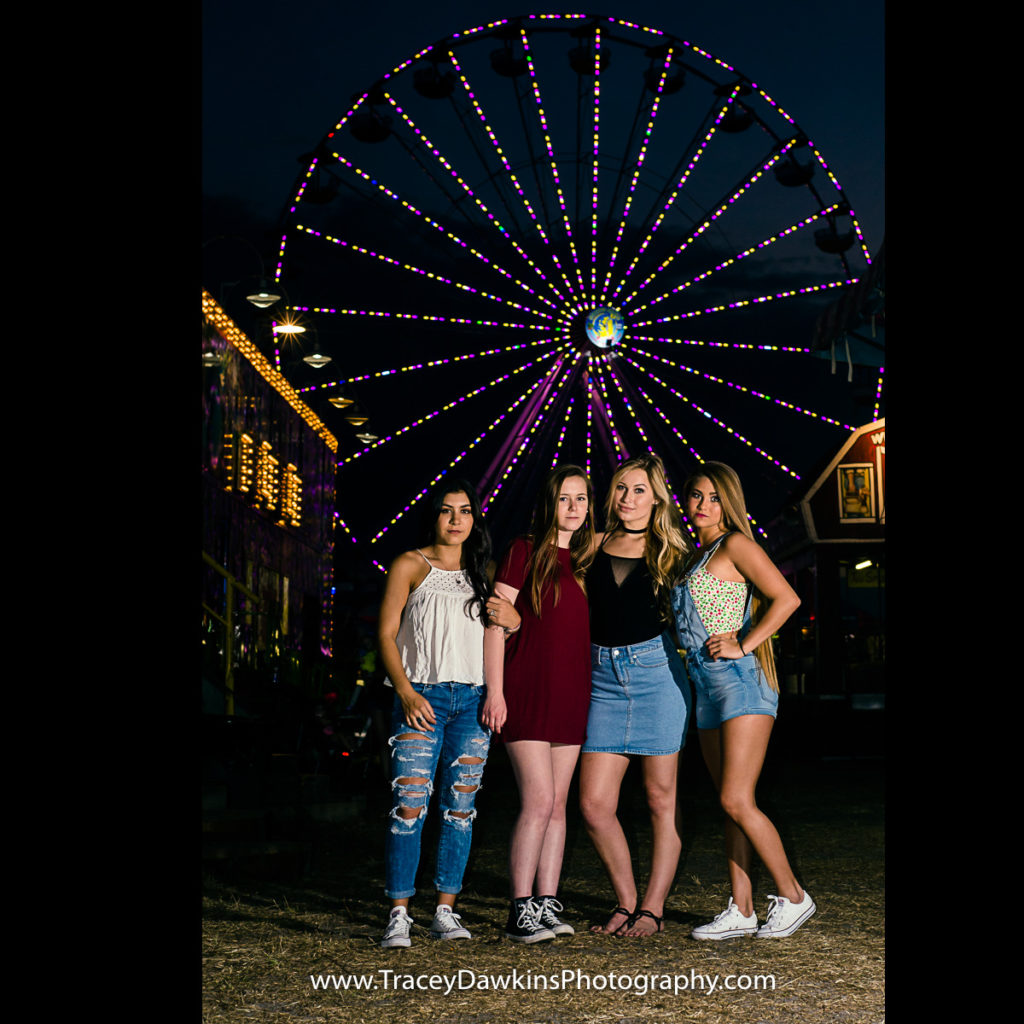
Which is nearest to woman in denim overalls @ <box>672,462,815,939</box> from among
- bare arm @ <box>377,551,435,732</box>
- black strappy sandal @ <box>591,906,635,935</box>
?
black strappy sandal @ <box>591,906,635,935</box>

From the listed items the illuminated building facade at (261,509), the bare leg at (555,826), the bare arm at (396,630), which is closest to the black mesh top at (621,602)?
the bare leg at (555,826)

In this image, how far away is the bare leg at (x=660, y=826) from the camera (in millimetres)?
4770

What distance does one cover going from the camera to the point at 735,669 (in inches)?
183

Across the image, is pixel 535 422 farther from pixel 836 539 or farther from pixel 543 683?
pixel 543 683

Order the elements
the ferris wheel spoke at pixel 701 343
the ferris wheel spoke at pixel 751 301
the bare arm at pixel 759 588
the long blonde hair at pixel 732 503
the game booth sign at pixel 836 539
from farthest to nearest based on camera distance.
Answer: the game booth sign at pixel 836 539 → the ferris wheel spoke at pixel 751 301 → the ferris wheel spoke at pixel 701 343 → the long blonde hair at pixel 732 503 → the bare arm at pixel 759 588

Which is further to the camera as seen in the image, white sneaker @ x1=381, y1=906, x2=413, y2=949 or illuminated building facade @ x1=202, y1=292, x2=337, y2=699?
illuminated building facade @ x1=202, y1=292, x2=337, y2=699

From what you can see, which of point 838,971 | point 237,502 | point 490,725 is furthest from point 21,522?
point 237,502

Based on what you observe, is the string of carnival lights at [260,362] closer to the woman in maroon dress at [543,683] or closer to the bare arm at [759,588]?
the woman in maroon dress at [543,683]

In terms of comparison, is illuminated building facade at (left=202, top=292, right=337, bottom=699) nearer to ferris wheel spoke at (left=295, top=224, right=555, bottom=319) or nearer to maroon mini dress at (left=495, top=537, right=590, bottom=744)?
ferris wheel spoke at (left=295, top=224, right=555, bottom=319)

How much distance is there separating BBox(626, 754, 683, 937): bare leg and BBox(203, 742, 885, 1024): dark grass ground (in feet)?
0.35

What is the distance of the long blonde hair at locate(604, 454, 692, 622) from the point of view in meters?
4.80

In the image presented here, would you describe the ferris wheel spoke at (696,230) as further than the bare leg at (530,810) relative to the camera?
Yes

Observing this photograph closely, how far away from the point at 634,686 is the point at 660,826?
1.77 ft

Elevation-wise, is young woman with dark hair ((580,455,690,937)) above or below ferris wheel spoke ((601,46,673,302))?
below
